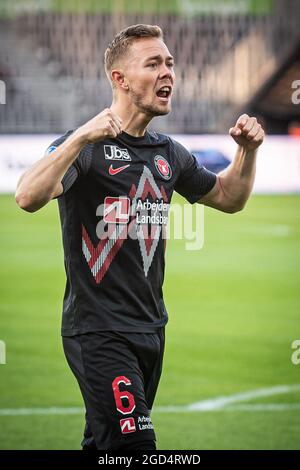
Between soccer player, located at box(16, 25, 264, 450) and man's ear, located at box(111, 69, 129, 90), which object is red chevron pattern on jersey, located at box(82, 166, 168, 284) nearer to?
soccer player, located at box(16, 25, 264, 450)

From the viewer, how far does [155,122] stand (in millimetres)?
25844

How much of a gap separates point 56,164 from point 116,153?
507 millimetres

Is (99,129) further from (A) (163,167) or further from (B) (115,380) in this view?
(B) (115,380)

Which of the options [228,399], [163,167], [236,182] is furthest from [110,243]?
[228,399]

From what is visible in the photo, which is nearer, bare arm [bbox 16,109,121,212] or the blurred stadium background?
bare arm [bbox 16,109,121,212]

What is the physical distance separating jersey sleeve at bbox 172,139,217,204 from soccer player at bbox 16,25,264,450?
0.14m

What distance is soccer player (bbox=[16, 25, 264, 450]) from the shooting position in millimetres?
3910

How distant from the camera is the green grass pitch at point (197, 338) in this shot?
645 cm

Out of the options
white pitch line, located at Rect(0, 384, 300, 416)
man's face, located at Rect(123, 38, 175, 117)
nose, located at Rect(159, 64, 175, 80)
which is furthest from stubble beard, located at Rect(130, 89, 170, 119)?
white pitch line, located at Rect(0, 384, 300, 416)

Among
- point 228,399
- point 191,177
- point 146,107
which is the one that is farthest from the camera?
point 228,399

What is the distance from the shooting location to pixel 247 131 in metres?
4.35

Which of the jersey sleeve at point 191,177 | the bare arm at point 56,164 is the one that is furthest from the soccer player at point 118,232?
the jersey sleeve at point 191,177

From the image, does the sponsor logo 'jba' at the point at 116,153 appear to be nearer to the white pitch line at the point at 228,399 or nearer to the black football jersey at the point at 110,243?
the black football jersey at the point at 110,243
